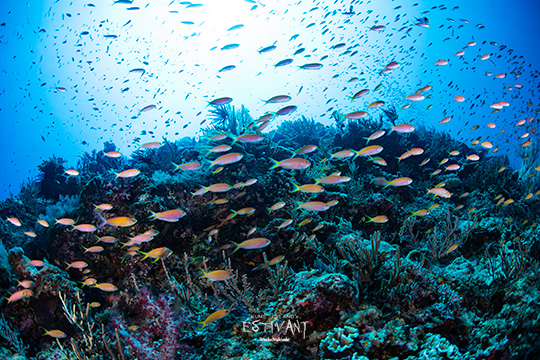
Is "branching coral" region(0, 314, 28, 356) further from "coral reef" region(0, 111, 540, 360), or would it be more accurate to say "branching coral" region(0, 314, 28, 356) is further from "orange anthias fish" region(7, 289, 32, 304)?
"orange anthias fish" region(7, 289, 32, 304)

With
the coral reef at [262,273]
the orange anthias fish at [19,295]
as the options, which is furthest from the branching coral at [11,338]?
the orange anthias fish at [19,295]

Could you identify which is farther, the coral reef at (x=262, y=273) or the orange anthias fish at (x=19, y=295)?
the orange anthias fish at (x=19, y=295)

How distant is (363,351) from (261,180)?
3970mm

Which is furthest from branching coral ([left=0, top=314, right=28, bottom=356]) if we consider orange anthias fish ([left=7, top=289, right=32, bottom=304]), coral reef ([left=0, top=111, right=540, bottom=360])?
orange anthias fish ([left=7, top=289, right=32, bottom=304])

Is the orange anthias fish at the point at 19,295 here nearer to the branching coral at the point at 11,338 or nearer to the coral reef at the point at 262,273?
the coral reef at the point at 262,273

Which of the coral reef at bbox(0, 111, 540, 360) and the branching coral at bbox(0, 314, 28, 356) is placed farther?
the branching coral at bbox(0, 314, 28, 356)

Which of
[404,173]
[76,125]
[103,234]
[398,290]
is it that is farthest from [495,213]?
[76,125]

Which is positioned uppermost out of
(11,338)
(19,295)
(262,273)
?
(262,273)

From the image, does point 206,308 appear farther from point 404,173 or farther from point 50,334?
point 404,173

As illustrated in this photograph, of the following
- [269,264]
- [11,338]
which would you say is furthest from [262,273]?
[11,338]

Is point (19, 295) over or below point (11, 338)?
over

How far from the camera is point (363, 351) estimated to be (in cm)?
242

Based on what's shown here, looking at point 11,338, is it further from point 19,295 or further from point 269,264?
point 269,264

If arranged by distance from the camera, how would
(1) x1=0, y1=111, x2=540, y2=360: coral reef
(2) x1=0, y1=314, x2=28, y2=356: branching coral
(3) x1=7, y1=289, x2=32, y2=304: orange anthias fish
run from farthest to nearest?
(3) x1=7, y1=289, x2=32, y2=304: orange anthias fish
(2) x1=0, y1=314, x2=28, y2=356: branching coral
(1) x1=0, y1=111, x2=540, y2=360: coral reef
